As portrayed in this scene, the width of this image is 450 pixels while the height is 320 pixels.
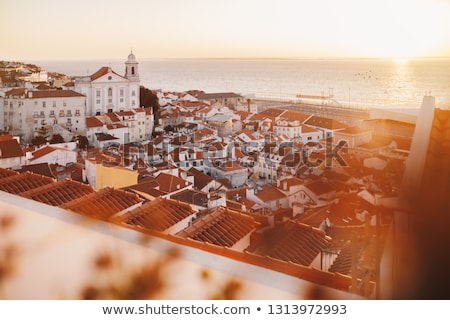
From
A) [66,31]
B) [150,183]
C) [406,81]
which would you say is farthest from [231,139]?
[66,31]

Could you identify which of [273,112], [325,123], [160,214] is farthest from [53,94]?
[160,214]

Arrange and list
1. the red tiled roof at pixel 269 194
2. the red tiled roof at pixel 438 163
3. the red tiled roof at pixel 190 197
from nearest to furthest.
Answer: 1. the red tiled roof at pixel 438 163
2. the red tiled roof at pixel 190 197
3. the red tiled roof at pixel 269 194

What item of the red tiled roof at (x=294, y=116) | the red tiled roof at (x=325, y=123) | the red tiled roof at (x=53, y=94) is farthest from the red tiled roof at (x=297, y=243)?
the red tiled roof at (x=53, y=94)

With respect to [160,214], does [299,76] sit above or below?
above

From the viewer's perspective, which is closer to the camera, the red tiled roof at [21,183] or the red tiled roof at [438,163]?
the red tiled roof at [438,163]

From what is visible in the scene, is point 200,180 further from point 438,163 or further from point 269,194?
point 438,163

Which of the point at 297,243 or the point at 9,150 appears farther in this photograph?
the point at 9,150

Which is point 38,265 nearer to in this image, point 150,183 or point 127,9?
point 127,9

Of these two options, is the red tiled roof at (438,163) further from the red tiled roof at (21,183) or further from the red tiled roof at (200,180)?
the red tiled roof at (200,180)
